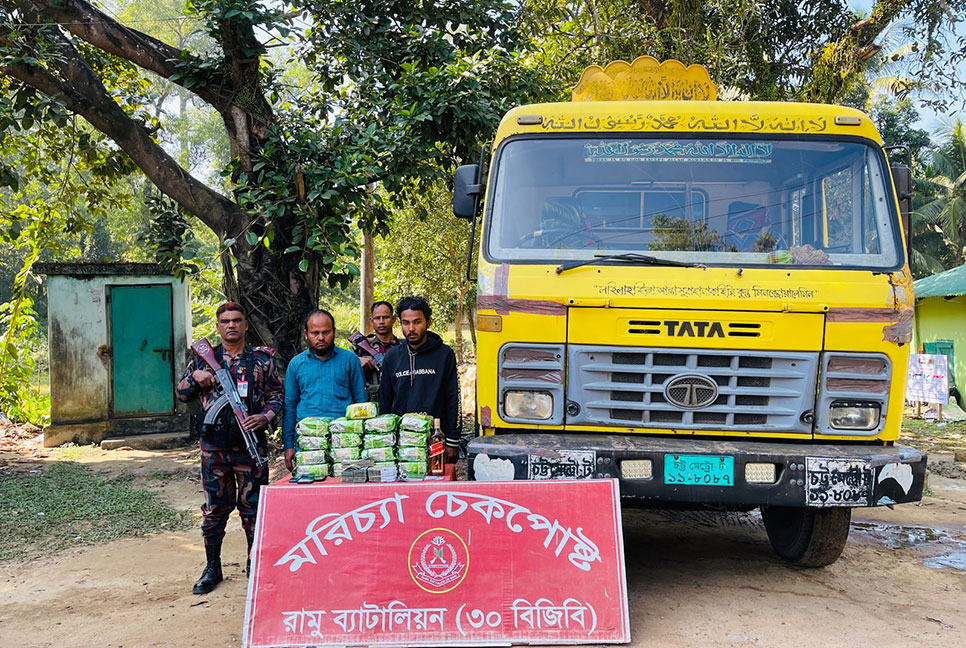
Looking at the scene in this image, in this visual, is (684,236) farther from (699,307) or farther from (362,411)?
(362,411)

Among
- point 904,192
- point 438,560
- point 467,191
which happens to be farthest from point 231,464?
point 904,192

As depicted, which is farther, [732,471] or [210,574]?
[210,574]

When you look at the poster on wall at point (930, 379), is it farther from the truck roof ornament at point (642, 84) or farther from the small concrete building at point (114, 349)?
the small concrete building at point (114, 349)

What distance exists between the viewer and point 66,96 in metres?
7.78

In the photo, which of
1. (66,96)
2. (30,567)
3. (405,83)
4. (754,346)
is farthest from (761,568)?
(66,96)

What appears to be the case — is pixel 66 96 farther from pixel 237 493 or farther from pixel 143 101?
pixel 237 493

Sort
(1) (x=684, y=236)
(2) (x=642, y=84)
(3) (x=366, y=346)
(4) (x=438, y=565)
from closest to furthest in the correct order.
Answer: (4) (x=438, y=565) → (1) (x=684, y=236) → (2) (x=642, y=84) → (3) (x=366, y=346)

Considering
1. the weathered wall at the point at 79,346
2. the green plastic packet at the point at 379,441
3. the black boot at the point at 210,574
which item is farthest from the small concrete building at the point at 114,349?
the green plastic packet at the point at 379,441

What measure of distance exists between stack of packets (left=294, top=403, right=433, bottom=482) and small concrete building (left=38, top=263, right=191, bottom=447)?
6.41m

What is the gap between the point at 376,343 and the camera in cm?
630

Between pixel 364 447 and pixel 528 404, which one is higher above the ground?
pixel 528 404

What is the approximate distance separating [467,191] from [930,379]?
10652 millimetres

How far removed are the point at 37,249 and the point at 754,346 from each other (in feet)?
30.9

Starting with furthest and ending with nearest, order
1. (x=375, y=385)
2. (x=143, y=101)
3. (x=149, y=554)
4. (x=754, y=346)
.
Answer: (x=143, y=101) → (x=375, y=385) → (x=149, y=554) → (x=754, y=346)
